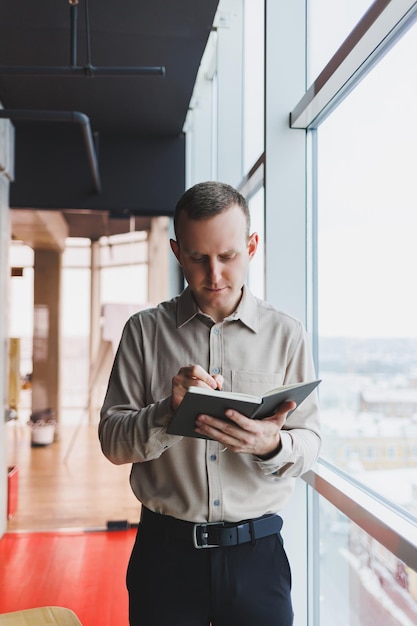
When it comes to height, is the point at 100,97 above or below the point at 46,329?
above

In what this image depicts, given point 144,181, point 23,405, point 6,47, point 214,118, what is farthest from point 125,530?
point 6,47

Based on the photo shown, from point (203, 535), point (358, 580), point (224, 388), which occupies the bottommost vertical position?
point (358, 580)

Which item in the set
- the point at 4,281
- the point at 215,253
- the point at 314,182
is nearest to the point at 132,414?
the point at 215,253

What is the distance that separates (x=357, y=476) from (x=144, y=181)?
3.96 meters

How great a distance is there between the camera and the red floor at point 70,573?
→ 3.63 m

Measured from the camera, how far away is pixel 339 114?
2244 millimetres

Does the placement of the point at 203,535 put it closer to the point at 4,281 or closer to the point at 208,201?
the point at 208,201

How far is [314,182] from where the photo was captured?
257cm

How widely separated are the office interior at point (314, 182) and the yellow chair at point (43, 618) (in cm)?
84

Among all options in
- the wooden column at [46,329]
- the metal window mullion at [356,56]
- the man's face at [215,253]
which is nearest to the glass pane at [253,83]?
the metal window mullion at [356,56]

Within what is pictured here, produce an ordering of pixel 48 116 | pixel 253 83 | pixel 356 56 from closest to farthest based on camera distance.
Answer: pixel 356 56 < pixel 253 83 < pixel 48 116

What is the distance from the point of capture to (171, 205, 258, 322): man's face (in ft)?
4.74

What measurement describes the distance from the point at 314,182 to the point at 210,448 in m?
1.44

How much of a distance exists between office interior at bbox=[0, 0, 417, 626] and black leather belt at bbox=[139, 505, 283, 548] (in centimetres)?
33
